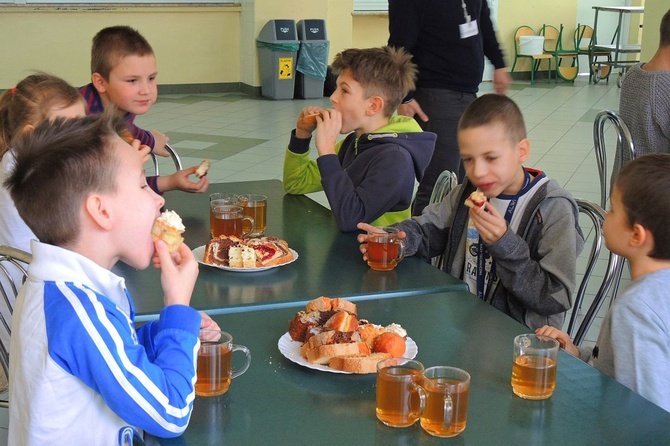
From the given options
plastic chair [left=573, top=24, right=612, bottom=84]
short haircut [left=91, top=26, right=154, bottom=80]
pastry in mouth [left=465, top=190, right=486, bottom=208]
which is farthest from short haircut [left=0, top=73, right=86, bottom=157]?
plastic chair [left=573, top=24, right=612, bottom=84]

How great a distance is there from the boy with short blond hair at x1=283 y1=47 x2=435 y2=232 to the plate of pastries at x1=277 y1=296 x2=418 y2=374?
81 cm

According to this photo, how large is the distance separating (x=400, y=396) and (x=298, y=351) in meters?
0.31

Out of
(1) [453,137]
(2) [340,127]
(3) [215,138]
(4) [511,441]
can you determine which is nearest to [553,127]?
(3) [215,138]

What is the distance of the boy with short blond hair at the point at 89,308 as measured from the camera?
3.95 ft

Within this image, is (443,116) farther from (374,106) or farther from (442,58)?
(374,106)

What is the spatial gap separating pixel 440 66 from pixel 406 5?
32cm

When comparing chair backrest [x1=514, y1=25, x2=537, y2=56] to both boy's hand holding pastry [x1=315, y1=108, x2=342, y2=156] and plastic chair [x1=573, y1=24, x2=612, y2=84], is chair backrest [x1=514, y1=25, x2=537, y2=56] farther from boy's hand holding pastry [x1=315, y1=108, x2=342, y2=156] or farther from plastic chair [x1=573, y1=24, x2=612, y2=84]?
boy's hand holding pastry [x1=315, y1=108, x2=342, y2=156]

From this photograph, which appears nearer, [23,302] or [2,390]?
[23,302]

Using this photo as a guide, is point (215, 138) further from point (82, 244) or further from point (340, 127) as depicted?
point (82, 244)

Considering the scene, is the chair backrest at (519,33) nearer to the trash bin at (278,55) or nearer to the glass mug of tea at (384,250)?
the trash bin at (278,55)

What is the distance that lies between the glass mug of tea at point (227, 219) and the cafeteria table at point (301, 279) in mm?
69

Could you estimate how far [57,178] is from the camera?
130 cm

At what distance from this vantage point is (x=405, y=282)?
193 centimetres

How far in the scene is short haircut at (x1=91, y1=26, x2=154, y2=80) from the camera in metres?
3.03
